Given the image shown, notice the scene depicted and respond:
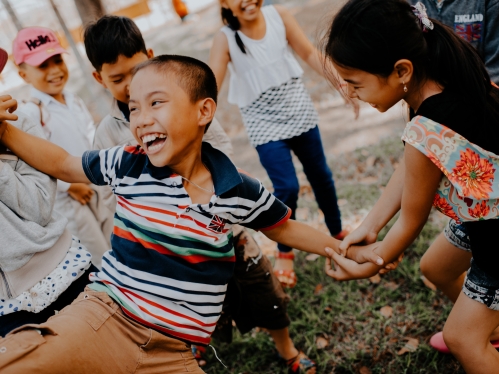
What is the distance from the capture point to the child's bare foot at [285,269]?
3.39 m

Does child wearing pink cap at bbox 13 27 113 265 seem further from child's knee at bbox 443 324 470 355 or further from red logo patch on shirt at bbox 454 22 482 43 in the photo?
red logo patch on shirt at bbox 454 22 482 43

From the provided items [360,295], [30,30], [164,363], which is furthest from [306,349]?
[30,30]

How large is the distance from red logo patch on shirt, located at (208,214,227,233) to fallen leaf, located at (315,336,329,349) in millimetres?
1471

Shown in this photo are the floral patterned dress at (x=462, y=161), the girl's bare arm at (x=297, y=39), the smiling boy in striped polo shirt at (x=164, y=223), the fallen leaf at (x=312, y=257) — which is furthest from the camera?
the fallen leaf at (x=312, y=257)

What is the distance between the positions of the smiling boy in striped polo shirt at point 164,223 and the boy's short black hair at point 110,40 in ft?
2.24

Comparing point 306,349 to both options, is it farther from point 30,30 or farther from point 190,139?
point 30,30

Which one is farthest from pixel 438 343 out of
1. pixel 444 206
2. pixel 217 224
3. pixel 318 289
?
pixel 217 224

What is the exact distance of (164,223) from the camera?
5.90 feet

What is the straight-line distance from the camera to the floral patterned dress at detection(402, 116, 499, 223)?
5.32ft

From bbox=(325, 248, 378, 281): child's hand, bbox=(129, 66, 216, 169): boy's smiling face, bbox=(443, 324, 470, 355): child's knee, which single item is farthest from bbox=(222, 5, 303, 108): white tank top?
bbox=(443, 324, 470, 355): child's knee

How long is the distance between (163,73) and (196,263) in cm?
85

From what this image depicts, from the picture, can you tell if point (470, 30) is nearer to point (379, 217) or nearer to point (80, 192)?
point (379, 217)

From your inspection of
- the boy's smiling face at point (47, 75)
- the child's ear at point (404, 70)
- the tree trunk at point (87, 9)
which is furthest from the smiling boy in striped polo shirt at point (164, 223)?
the tree trunk at point (87, 9)

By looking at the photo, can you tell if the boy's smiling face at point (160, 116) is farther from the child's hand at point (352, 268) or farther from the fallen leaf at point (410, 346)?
the fallen leaf at point (410, 346)
